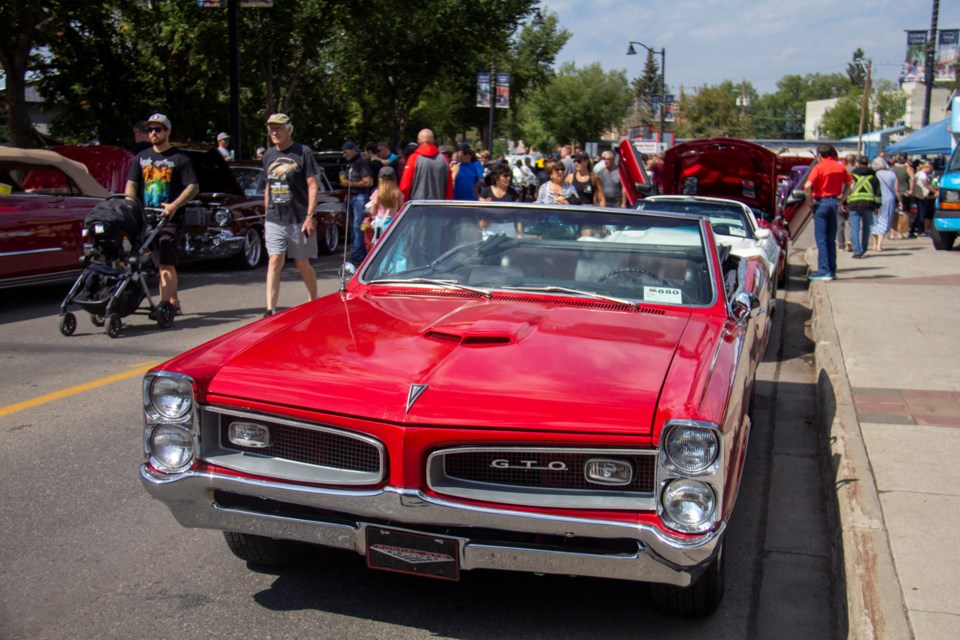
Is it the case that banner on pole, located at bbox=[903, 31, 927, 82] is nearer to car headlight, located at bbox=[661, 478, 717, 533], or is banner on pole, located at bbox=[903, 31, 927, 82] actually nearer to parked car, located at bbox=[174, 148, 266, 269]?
parked car, located at bbox=[174, 148, 266, 269]

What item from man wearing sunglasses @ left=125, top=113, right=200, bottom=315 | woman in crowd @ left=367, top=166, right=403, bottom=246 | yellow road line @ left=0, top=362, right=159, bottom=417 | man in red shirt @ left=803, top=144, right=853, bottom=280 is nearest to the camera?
yellow road line @ left=0, top=362, right=159, bottom=417

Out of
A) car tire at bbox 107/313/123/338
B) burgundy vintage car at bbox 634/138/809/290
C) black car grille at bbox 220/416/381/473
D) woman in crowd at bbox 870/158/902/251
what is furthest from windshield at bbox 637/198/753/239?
woman in crowd at bbox 870/158/902/251

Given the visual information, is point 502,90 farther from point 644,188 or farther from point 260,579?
point 260,579

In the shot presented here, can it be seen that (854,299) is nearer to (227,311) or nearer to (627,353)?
(227,311)

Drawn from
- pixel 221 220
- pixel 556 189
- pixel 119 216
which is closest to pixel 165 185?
pixel 119 216

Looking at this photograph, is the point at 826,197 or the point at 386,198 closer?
the point at 386,198

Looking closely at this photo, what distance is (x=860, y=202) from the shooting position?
16.3m

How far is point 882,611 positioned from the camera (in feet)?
12.1

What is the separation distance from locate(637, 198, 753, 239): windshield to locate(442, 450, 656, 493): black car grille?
25.7 ft

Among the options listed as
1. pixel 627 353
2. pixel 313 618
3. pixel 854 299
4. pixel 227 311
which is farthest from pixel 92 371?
pixel 854 299

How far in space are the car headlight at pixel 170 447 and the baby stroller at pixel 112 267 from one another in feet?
18.9

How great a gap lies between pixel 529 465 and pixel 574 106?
6569cm

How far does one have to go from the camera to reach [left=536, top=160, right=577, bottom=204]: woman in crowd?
12906mm

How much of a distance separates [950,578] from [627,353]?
1.66 meters
